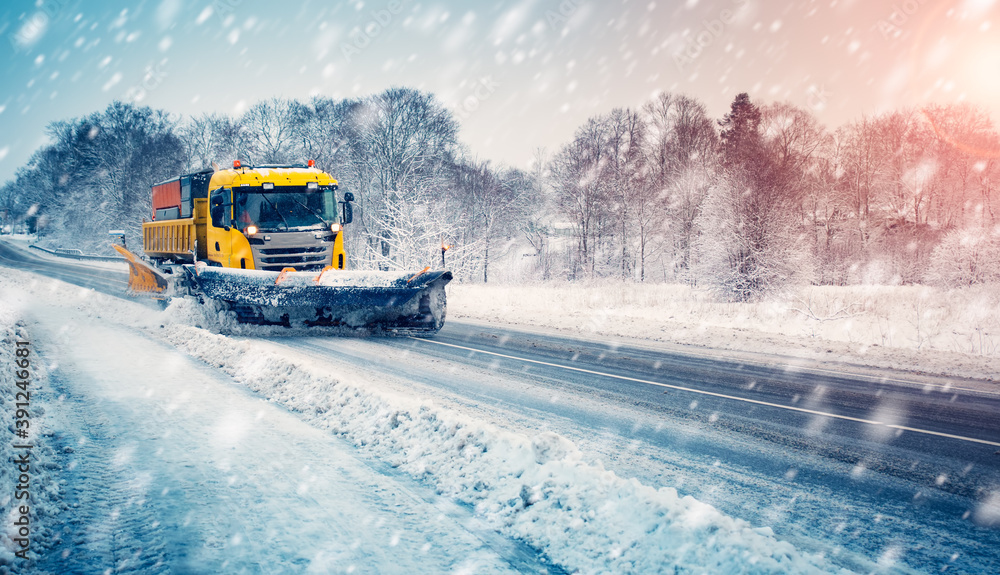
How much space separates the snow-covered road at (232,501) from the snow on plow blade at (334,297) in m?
4.08

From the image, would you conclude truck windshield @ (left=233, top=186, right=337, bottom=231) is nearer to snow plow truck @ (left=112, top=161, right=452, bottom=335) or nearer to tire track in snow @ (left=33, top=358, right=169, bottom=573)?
snow plow truck @ (left=112, top=161, right=452, bottom=335)

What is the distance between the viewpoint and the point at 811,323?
14094 mm

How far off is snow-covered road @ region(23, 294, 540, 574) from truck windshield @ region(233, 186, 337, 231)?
568 centimetres

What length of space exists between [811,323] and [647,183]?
20866 millimetres

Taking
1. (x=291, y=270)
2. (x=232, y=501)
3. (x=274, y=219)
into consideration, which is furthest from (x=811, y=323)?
(x=232, y=501)

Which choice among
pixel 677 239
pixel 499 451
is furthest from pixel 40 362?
pixel 677 239

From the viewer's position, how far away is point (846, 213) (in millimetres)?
34344

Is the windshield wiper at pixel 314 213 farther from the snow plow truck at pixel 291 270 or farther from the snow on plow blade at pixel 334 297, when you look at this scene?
the snow on plow blade at pixel 334 297

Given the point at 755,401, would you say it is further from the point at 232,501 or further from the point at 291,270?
the point at 291,270

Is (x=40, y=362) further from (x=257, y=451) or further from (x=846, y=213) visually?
(x=846, y=213)

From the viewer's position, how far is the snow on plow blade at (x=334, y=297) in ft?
32.2

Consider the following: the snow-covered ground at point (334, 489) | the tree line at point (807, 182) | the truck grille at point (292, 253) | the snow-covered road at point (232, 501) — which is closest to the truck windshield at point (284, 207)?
the truck grille at point (292, 253)

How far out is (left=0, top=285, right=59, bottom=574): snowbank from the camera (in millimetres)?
2869

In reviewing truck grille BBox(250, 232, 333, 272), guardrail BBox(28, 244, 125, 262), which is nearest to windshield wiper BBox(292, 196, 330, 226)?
truck grille BBox(250, 232, 333, 272)
